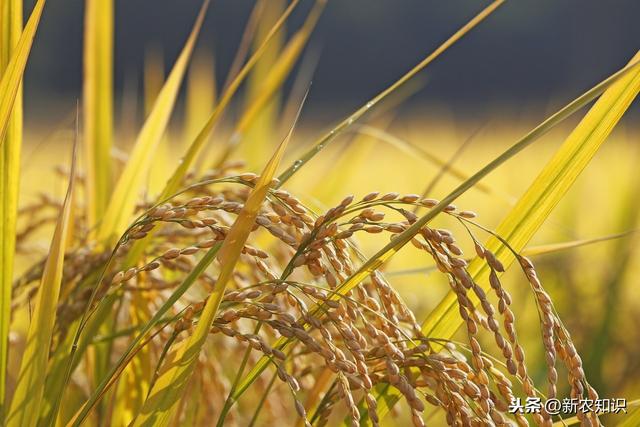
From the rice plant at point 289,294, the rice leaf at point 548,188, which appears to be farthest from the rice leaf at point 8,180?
the rice leaf at point 548,188

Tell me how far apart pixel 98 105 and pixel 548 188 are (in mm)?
521

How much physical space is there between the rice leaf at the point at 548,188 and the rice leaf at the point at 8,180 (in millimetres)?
256

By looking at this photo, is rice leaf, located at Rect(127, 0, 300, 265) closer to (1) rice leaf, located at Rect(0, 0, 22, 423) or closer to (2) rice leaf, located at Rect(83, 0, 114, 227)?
(1) rice leaf, located at Rect(0, 0, 22, 423)

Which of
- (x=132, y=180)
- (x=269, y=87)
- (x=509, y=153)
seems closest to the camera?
(x=509, y=153)

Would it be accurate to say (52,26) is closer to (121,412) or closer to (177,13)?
(177,13)

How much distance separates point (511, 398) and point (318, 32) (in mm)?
8785

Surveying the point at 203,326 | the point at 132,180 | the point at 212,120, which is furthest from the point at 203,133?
the point at 203,326

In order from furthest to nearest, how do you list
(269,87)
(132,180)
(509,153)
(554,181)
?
(269,87) → (132,180) → (554,181) → (509,153)

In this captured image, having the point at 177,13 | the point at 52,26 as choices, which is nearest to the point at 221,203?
the point at 52,26

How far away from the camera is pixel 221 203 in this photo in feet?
1.50

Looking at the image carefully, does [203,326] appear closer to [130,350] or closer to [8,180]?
[130,350]

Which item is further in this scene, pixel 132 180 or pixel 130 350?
pixel 132 180

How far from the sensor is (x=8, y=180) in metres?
0.57

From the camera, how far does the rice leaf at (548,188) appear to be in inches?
20.3
